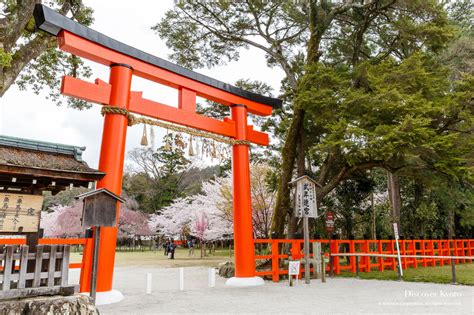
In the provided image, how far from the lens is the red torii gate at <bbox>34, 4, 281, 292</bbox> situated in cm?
613

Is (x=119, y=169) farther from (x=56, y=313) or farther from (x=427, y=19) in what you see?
(x=427, y=19)

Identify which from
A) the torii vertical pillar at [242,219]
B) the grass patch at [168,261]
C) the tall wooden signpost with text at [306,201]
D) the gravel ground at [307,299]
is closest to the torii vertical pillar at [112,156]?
the gravel ground at [307,299]

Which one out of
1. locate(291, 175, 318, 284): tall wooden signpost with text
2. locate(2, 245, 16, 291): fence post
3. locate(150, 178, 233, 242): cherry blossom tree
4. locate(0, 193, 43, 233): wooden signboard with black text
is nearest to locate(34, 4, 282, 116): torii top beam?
locate(291, 175, 318, 284): tall wooden signpost with text

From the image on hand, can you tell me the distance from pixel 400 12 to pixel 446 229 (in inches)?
536

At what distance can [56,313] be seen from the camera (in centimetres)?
418

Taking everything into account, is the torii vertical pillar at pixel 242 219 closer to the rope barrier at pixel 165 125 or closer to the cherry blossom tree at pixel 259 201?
the rope barrier at pixel 165 125

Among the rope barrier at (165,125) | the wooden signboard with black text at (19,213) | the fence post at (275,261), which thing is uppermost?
the rope barrier at (165,125)

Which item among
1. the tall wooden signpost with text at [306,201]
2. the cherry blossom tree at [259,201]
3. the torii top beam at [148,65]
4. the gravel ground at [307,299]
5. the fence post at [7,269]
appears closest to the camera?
the fence post at [7,269]

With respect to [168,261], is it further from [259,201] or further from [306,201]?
[306,201]

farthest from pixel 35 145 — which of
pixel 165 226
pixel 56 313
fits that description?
pixel 165 226

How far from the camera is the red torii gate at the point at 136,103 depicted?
20.1ft

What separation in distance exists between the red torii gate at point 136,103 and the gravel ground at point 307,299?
0.91 metres

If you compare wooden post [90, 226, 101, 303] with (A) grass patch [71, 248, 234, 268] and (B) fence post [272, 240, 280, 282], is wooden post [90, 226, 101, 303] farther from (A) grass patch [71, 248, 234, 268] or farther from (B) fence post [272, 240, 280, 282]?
(A) grass patch [71, 248, 234, 268]

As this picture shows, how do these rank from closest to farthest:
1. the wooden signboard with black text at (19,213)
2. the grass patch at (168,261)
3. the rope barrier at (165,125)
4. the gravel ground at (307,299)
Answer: the wooden signboard with black text at (19,213), the gravel ground at (307,299), the rope barrier at (165,125), the grass patch at (168,261)
